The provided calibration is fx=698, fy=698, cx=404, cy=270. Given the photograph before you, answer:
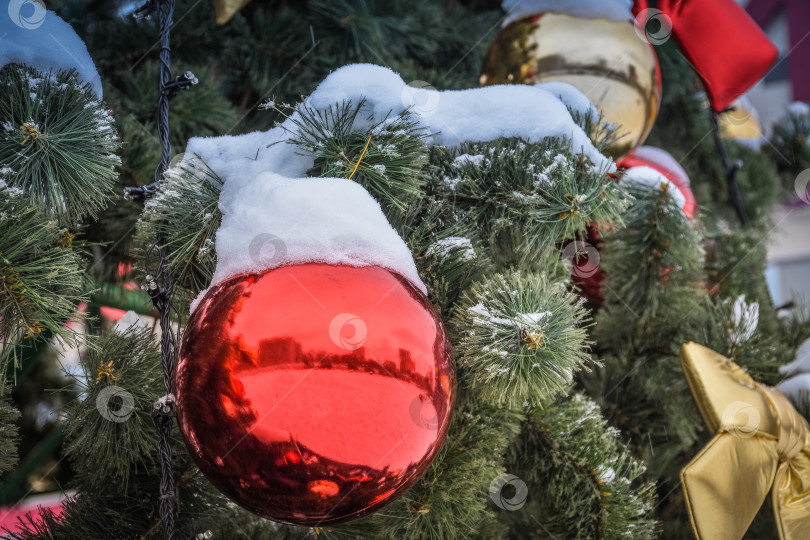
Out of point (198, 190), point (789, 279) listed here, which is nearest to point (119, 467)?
point (198, 190)

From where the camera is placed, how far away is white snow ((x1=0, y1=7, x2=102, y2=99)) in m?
0.58

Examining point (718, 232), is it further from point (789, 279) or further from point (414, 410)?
point (789, 279)

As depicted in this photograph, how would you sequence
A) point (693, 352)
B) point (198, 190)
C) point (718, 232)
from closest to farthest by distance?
point (198, 190), point (693, 352), point (718, 232)

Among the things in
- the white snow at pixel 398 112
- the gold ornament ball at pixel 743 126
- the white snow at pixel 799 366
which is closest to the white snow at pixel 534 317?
the white snow at pixel 398 112

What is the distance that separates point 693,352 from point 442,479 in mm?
301

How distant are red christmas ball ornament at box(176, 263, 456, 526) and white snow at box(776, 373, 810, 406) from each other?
526 millimetres

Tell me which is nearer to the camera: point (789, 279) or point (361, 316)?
point (361, 316)

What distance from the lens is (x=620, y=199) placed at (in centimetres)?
62

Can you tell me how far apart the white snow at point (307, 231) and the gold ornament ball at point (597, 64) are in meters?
0.40

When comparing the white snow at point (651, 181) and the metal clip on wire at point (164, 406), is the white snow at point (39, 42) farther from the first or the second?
the white snow at point (651, 181)

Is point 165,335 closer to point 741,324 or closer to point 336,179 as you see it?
point 336,179

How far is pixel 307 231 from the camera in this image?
0.49 metres

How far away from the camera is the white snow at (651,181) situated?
809 millimetres

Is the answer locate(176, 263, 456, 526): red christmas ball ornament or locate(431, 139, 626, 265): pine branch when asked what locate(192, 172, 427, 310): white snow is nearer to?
locate(176, 263, 456, 526): red christmas ball ornament
